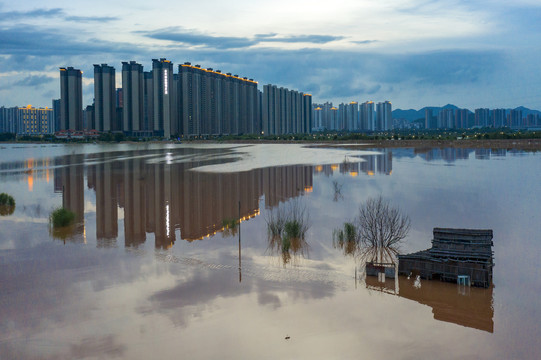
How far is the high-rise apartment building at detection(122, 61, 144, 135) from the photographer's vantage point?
19462 centimetres

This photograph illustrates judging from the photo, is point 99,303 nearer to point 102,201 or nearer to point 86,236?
point 86,236

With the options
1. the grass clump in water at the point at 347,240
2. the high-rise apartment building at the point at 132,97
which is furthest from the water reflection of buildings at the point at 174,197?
the high-rise apartment building at the point at 132,97

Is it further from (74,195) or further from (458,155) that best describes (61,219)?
(458,155)

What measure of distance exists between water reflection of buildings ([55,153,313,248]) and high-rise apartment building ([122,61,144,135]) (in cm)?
15550

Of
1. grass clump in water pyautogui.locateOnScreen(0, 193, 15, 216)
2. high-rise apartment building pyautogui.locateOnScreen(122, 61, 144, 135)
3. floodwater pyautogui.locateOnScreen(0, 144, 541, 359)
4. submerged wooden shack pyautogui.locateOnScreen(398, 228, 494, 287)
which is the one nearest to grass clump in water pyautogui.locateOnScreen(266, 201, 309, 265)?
floodwater pyautogui.locateOnScreen(0, 144, 541, 359)

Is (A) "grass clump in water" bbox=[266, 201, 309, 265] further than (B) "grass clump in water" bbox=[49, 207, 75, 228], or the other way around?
(B) "grass clump in water" bbox=[49, 207, 75, 228]

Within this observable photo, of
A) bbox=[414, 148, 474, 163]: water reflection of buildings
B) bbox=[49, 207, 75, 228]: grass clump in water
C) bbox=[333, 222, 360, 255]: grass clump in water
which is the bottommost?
bbox=[333, 222, 360, 255]: grass clump in water

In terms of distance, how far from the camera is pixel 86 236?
18.6 meters

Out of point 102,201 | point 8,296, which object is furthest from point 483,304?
point 102,201

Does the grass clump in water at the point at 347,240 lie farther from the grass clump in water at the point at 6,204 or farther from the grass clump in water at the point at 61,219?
the grass clump in water at the point at 6,204

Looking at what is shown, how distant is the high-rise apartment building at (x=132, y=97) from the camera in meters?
195

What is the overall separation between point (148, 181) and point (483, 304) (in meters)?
29.9

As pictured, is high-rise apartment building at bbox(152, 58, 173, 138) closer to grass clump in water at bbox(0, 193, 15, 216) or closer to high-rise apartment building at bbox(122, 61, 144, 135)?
high-rise apartment building at bbox(122, 61, 144, 135)

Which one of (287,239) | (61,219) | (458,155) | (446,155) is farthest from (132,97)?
(287,239)
